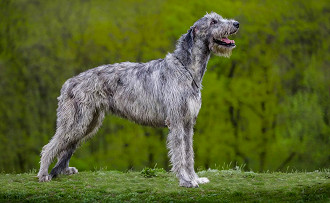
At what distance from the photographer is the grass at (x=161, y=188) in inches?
268

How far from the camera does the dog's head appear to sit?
804 cm

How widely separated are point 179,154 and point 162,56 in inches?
383

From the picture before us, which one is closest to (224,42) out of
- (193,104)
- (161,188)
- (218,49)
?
Result: (218,49)

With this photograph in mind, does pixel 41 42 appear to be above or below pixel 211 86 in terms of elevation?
above

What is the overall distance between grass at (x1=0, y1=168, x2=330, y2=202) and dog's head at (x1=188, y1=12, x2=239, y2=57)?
102 inches

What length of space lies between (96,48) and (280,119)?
8.17 meters

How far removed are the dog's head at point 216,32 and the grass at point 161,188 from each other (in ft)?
8.46

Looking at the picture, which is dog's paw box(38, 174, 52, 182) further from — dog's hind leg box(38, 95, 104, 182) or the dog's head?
the dog's head

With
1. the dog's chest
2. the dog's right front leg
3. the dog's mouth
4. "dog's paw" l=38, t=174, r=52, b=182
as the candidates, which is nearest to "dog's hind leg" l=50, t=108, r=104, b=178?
"dog's paw" l=38, t=174, r=52, b=182

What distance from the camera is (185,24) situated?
1762 centimetres

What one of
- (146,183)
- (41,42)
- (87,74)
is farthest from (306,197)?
(41,42)

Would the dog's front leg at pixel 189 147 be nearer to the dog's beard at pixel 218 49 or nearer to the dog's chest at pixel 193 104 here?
the dog's chest at pixel 193 104

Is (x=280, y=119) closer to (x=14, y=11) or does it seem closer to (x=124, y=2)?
(x=124, y=2)

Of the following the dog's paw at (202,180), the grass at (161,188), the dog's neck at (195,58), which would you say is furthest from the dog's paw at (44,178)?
the dog's neck at (195,58)
